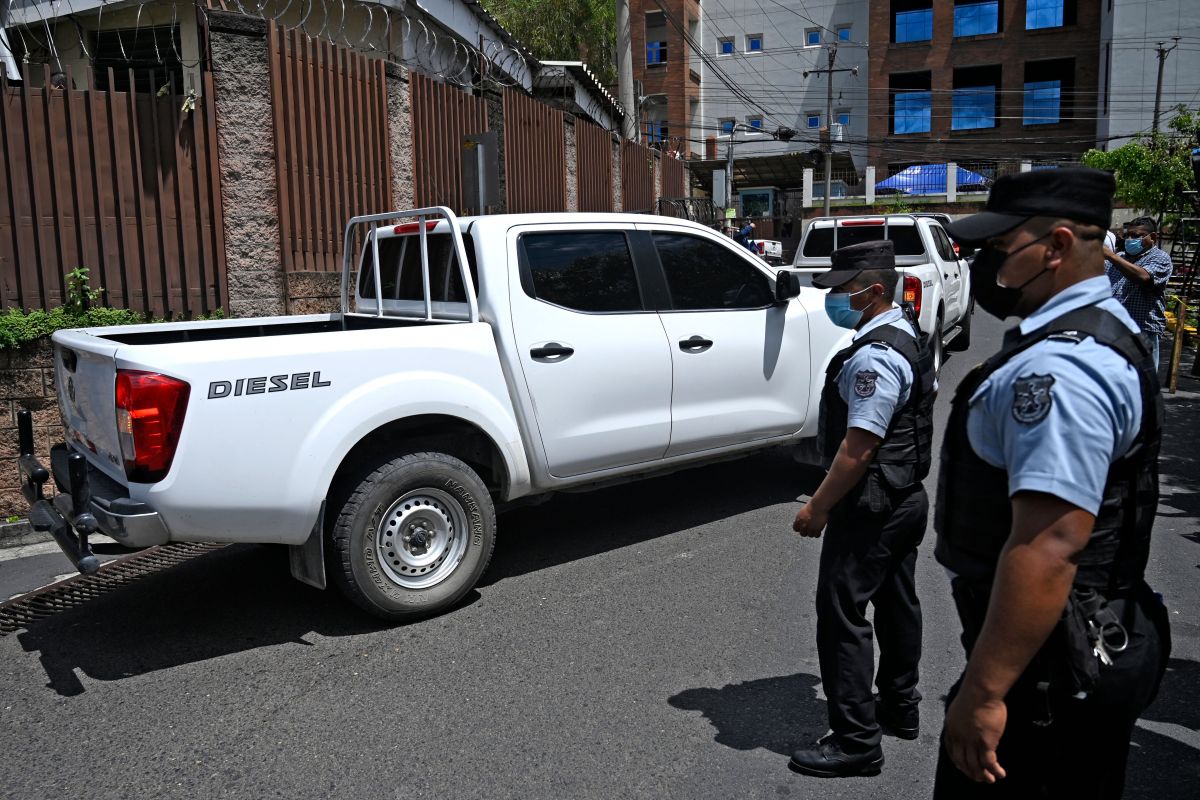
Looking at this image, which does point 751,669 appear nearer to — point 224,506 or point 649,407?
point 649,407

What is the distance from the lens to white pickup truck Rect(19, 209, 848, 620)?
4105 millimetres

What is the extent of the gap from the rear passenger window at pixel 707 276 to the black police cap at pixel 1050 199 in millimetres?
3836

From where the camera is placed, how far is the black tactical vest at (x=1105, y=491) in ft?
5.98

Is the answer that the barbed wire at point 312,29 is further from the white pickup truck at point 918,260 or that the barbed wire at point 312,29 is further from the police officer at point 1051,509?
the police officer at point 1051,509

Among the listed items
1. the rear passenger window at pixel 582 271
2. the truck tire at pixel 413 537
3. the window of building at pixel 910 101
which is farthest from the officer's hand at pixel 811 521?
the window of building at pixel 910 101

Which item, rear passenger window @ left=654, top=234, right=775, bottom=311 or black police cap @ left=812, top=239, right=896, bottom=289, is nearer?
black police cap @ left=812, top=239, right=896, bottom=289

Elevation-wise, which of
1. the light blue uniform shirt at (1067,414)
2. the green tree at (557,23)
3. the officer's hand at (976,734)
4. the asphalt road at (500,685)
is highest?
the green tree at (557,23)

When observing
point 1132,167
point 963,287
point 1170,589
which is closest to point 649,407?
point 1170,589

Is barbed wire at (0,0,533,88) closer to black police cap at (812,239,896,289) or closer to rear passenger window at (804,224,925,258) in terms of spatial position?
rear passenger window at (804,224,925,258)

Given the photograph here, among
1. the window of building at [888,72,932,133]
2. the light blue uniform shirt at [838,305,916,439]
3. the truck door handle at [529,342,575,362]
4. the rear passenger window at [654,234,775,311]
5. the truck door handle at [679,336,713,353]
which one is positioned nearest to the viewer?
the light blue uniform shirt at [838,305,916,439]

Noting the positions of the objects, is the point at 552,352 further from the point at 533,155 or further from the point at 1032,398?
the point at 533,155

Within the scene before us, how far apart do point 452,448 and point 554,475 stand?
0.57 meters

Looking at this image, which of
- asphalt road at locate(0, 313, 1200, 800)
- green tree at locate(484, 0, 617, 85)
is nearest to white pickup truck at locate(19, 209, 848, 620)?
asphalt road at locate(0, 313, 1200, 800)

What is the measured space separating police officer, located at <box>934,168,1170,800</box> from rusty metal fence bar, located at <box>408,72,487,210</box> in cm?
909
